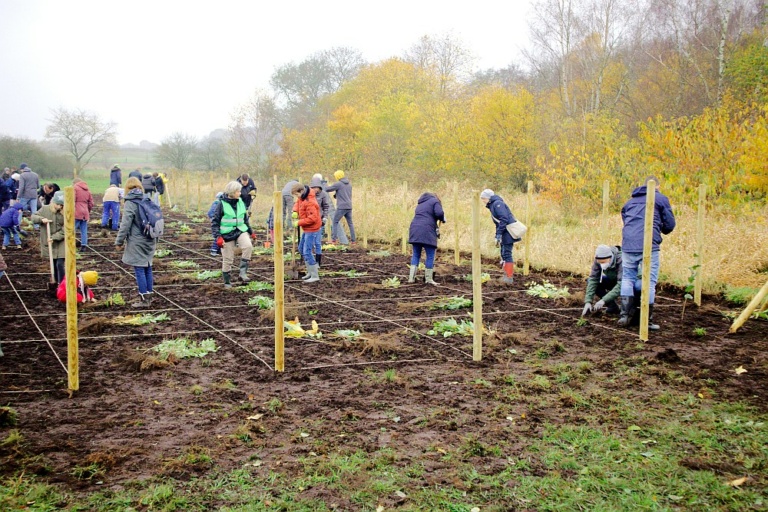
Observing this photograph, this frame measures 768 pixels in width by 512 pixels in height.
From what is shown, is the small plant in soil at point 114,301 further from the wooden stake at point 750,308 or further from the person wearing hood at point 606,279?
the wooden stake at point 750,308

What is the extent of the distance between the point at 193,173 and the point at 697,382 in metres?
42.5

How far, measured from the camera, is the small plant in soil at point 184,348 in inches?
276

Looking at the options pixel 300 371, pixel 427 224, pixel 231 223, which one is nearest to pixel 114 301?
pixel 231 223

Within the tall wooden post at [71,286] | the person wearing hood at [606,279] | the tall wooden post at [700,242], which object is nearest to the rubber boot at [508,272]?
the person wearing hood at [606,279]

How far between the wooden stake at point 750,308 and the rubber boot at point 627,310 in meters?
1.18

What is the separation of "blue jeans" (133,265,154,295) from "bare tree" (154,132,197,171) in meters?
39.1

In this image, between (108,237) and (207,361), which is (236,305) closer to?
(207,361)

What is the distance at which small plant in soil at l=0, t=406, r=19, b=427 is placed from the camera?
4.88 meters

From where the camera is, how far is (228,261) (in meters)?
10.9

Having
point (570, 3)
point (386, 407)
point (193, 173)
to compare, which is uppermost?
point (570, 3)

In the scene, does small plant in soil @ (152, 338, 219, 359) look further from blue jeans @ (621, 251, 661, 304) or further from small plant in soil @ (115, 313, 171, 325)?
blue jeans @ (621, 251, 661, 304)

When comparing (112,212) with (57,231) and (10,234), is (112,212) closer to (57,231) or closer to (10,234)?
(10,234)

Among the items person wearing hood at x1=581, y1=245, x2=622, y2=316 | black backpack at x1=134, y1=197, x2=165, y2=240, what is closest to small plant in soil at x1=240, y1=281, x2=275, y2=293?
black backpack at x1=134, y1=197, x2=165, y2=240

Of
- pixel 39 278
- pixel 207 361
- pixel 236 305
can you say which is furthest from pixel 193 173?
pixel 207 361
